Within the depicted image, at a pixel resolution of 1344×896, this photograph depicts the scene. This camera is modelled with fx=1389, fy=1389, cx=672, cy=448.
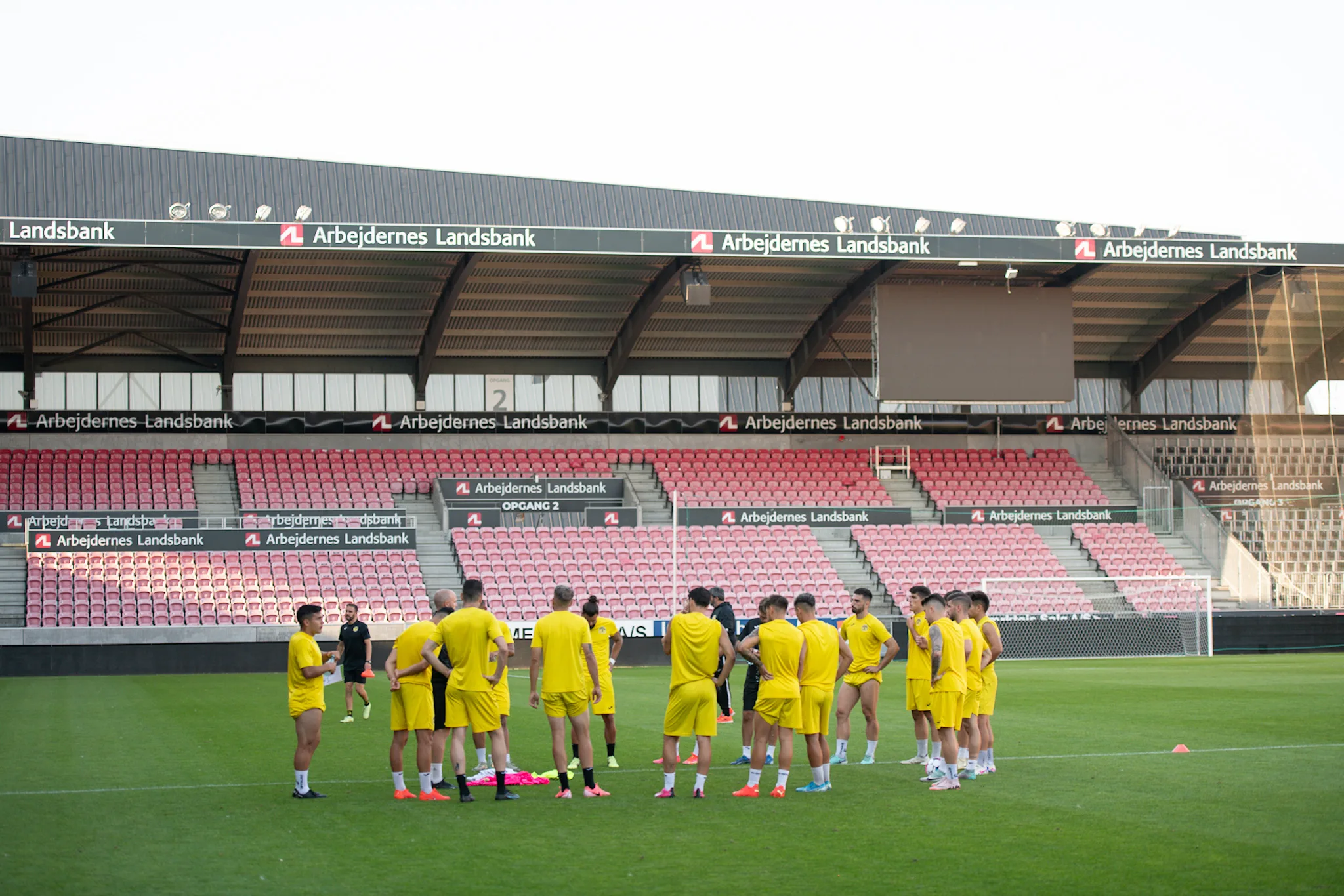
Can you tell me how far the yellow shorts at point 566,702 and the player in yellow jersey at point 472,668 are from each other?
0.47 metres

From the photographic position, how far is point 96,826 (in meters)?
10.3

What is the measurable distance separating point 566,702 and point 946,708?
3.23m

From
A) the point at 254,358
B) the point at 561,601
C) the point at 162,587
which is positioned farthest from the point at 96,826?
the point at 254,358

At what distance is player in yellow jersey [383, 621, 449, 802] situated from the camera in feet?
→ 37.9

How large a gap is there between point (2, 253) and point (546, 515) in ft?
46.9

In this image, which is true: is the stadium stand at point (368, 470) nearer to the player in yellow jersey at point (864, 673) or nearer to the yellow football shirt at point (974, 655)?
the player in yellow jersey at point (864, 673)

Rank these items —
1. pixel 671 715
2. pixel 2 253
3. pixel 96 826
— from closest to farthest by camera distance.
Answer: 1. pixel 96 826
2. pixel 671 715
3. pixel 2 253

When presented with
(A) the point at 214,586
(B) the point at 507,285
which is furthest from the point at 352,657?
(B) the point at 507,285

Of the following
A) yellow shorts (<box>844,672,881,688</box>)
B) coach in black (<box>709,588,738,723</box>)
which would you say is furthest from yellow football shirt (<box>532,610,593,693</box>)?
yellow shorts (<box>844,672,881,688</box>)

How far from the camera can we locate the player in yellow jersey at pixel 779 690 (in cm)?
1148

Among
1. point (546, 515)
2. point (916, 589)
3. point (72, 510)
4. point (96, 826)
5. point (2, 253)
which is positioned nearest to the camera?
point (96, 826)

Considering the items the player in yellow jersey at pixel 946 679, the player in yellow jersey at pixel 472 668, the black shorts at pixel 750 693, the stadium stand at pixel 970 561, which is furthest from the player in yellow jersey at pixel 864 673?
the stadium stand at pixel 970 561

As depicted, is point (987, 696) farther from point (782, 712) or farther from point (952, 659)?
point (782, 712)

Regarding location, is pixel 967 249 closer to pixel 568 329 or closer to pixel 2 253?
pixel 568 329
